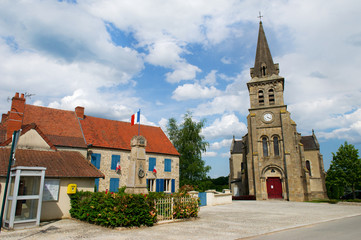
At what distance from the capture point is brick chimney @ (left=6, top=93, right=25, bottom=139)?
1561 cm

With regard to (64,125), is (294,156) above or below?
below

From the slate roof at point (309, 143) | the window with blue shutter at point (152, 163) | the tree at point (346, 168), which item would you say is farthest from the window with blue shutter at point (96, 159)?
the slate roof at point (309, 143)

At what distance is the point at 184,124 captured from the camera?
35562 millimetres

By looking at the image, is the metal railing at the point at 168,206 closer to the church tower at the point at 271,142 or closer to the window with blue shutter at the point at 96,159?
the window with blue shutter at the point at 96,159

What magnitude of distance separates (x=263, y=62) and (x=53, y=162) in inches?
1132

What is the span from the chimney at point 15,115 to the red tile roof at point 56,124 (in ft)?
8.16

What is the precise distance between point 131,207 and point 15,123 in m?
11.6

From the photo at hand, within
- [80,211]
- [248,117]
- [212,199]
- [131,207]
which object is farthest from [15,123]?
[248,117]

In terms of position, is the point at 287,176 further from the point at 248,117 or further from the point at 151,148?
the point at 151,148

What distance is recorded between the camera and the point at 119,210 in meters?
9.44

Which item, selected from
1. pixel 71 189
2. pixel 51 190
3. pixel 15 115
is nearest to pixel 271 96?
pixel 71 189

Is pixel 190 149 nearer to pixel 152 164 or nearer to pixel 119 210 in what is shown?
pixel 152 164

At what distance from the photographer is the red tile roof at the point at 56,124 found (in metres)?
19.3

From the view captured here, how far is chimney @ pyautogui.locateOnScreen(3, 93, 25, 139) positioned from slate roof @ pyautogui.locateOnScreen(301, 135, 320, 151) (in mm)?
39730
